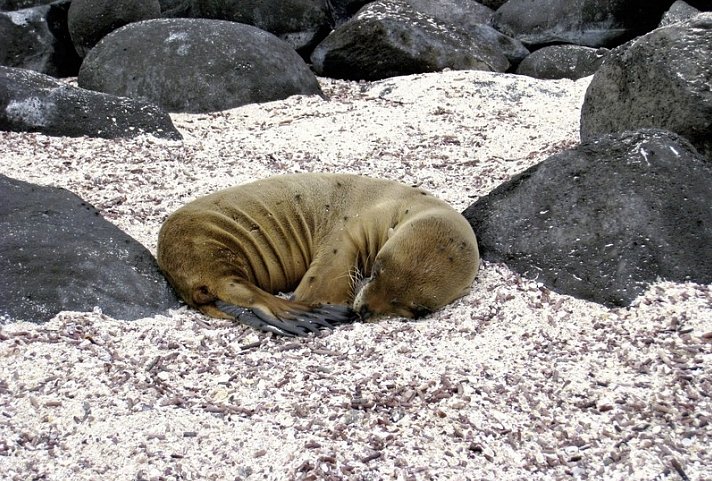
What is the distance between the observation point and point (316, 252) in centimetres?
400

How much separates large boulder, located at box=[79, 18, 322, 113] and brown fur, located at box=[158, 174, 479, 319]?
9.61 feet

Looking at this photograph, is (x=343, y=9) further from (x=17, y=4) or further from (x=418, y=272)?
(x=418, y=272)

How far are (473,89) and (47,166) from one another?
3774 mm

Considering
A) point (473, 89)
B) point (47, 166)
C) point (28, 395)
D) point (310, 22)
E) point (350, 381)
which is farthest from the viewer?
point (310, 22)

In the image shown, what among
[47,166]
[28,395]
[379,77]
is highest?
[28,395]

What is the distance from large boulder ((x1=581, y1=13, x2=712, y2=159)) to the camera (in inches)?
177

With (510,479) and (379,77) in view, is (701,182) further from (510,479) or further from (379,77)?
(379,77)

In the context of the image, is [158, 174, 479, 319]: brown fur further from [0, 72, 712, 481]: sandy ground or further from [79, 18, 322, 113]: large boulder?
[79, 18, 322, 113]: large boulder

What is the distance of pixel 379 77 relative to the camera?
8.27 m

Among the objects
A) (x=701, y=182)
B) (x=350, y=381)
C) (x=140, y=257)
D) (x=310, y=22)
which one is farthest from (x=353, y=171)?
(x=310, y=22)

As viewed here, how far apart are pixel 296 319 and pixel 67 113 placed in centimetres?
325

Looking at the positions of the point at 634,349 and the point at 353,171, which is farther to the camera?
the point at 353,171

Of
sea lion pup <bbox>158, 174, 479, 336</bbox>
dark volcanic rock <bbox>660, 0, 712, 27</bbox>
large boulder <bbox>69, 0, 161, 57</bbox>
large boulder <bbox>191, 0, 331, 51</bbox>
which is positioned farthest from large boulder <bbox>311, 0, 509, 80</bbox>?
sea lion pup <bbox>158, 174, 479, 336</bbox>

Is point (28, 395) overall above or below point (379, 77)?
above
